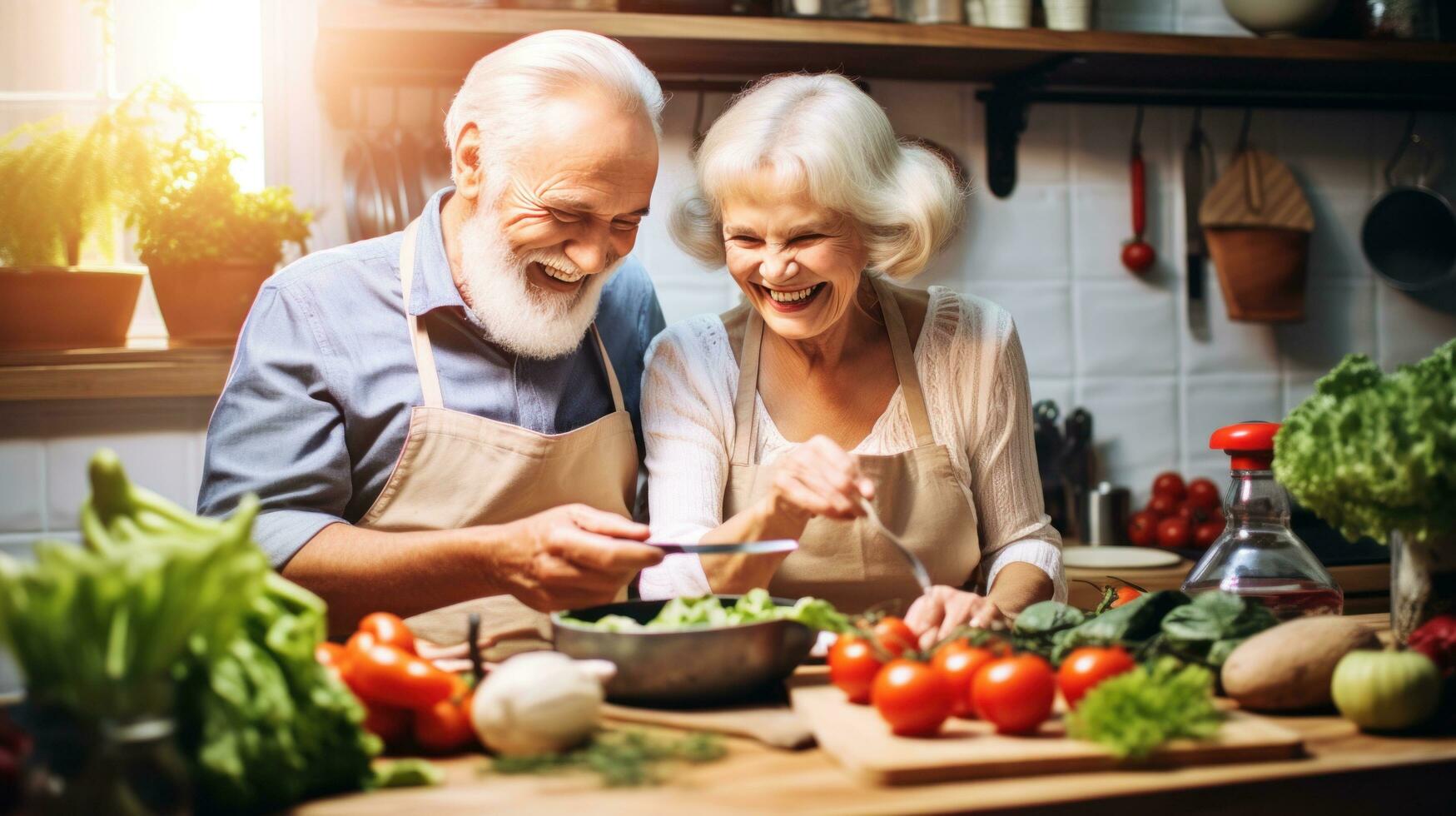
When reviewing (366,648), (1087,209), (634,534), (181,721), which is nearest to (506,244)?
(634,534)

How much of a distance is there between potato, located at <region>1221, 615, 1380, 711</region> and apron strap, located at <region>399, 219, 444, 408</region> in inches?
46.7

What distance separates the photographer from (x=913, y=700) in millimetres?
1124

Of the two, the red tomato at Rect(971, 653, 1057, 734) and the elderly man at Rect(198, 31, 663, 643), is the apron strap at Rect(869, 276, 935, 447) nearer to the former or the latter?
the elderly man at Rect(198, 31, 663, 643)

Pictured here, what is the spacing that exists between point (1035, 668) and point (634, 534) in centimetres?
48

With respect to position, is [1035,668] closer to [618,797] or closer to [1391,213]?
[618,797]

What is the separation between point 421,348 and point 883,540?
0.77 meters

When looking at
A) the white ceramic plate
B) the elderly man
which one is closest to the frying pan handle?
the white ceramic plate

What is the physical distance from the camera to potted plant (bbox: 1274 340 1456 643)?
4.00ft

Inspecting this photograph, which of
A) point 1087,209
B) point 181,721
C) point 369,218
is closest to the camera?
point 181,721

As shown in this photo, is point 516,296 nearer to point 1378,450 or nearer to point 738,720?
point 738,720

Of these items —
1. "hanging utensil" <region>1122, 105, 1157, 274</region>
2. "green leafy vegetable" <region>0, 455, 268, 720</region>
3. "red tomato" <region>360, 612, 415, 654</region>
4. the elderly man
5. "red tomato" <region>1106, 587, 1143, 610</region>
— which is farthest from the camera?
"hanging utensil" <region>1122, 105, 1157, 274</region>

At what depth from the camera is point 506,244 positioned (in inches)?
75.1

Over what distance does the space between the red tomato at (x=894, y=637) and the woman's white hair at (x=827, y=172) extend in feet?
2.52

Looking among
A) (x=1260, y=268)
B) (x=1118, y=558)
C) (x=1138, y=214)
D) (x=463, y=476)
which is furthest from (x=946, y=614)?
(x=1260, y=268)
